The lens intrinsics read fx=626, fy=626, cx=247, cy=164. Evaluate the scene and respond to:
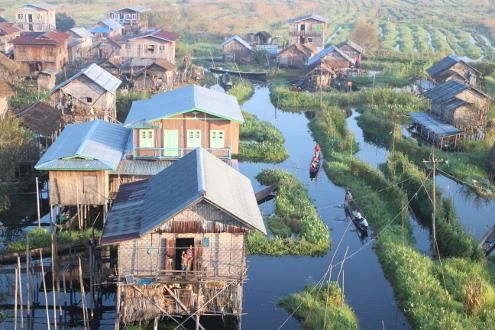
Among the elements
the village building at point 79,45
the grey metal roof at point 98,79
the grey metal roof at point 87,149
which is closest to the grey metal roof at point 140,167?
the grey metal roof at point 87,149

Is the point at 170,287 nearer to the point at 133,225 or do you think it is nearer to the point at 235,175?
the point at 133,225

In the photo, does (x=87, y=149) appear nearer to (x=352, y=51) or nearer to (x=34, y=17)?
(x=352, y=51)

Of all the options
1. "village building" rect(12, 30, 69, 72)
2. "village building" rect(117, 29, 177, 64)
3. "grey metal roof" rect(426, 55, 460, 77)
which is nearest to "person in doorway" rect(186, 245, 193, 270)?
"village building" rect(12, 30, 69, 72)

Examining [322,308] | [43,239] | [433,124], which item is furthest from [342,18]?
[322,308]

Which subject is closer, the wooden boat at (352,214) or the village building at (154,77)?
the wooden boat at (352,214)

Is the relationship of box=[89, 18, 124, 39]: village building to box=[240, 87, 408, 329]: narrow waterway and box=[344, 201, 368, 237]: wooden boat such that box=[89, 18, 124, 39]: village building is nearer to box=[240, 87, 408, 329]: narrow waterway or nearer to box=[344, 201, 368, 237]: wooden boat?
box=[240, 87, 408, 329]: narrow waterway

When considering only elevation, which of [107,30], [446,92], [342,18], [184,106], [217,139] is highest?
[184,106]

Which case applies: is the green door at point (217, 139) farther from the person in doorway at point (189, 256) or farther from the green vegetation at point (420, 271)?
the person in doorway at point (189, 256)
